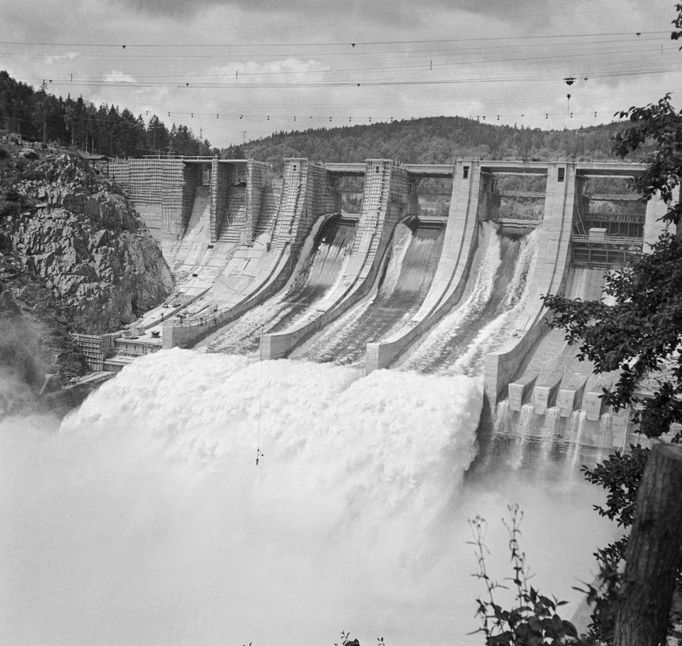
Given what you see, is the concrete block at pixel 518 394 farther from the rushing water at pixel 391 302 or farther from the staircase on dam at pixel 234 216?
the staircase on dam at pixel 234 216

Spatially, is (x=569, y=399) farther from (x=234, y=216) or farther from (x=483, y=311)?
(x=234, y=216)

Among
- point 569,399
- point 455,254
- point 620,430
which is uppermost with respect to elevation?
point 455,254

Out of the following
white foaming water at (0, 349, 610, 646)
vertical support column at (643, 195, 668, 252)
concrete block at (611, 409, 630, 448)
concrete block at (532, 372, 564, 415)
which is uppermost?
vertical support column at (643, 195, 668, 252)

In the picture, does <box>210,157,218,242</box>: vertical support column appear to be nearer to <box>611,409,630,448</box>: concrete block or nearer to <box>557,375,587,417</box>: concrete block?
<box>557,375,587,417</box>: concrete block

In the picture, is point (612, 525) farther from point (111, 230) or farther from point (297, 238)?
point (111, 230)

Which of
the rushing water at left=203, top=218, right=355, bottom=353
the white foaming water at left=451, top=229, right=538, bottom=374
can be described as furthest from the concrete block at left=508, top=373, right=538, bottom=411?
the rushing water at left=203, top=218, right=355, bottom=353

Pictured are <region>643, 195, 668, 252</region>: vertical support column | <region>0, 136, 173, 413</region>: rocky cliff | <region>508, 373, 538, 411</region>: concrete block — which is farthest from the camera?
<region>0, 136, 173, 413</region>: rocky cliff

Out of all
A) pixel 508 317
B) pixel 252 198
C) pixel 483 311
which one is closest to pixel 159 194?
pixel 252 198
